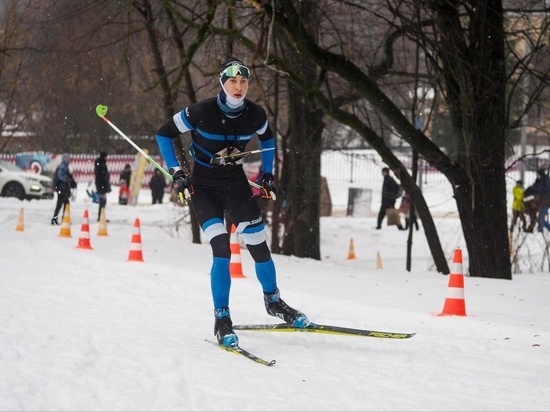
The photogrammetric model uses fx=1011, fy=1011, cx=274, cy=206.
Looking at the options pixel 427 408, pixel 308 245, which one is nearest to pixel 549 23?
pixel 308 245

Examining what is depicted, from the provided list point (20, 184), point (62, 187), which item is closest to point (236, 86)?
point (62, 187)

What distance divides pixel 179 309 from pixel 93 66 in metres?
12.5

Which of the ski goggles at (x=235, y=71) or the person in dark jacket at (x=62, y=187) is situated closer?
the ski goggles at (x=235, y=71)

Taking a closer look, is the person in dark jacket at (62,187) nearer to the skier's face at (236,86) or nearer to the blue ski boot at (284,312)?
the blue ski boot at (284,312)

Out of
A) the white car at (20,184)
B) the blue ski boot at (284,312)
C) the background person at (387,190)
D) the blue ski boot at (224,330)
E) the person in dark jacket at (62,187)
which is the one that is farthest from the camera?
the white car at (20,184)

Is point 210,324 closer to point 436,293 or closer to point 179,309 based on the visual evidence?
point 179,309

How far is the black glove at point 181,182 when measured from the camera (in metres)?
7.68

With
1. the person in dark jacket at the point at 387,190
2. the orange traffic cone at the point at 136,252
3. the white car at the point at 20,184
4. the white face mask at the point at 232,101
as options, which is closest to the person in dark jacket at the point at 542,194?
the person in dark jacket at the point at 387,190

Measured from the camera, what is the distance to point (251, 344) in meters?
7.71

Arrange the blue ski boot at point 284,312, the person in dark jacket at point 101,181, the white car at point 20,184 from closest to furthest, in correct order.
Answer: the blue ski boot at point 284,312 → the person in dark jacket at point 101,181 → the white car at point 20,184

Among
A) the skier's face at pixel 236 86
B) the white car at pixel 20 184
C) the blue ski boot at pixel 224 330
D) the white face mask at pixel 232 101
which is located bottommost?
the blue ski boot at pixel 224 330

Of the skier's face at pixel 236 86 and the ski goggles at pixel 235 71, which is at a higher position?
the ski goggles at pixel 235 71

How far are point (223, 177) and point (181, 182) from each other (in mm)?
403

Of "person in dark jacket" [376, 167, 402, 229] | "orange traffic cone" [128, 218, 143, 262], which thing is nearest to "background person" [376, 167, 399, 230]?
"person in dark jacket" [376, 167, 402, 229]
